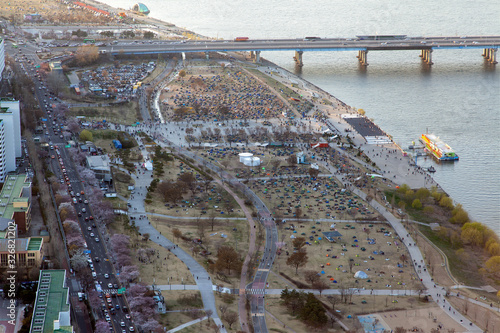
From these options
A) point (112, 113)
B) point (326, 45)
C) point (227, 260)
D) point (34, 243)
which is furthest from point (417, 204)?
point (326, 45)

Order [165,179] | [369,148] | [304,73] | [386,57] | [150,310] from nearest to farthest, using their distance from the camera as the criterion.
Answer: [150,310]
[165,179]
[369,148]
[304,73]
[386,57]

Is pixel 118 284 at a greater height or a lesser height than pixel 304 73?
lesser

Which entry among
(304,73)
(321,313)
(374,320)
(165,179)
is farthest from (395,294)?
(304,73)

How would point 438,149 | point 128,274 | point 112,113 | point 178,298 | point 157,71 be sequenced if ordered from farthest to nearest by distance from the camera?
point 157,71
point 112,113
point 438,149
point 128,274
point 178,298

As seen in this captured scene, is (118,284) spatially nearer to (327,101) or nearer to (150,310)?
(150,310)

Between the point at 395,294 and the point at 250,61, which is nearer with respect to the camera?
the point at 395,294

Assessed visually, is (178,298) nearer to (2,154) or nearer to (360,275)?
(360,275)

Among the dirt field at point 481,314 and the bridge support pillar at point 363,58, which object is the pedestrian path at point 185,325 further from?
the bridge support pillar at point 363,58
